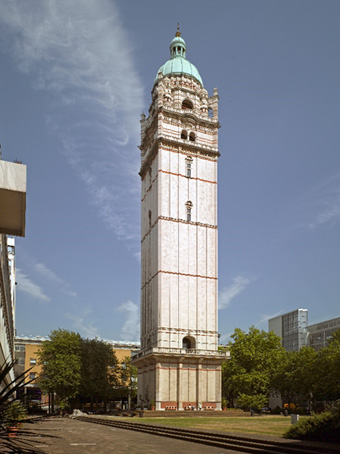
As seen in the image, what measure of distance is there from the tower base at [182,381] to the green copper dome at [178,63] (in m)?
42.7

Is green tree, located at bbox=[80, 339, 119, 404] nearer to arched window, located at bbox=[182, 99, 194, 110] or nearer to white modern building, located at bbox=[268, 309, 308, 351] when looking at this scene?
arched window, located at bbox=[182, 99, 194, 110]

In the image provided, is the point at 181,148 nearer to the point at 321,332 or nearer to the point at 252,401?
the point at 252,401

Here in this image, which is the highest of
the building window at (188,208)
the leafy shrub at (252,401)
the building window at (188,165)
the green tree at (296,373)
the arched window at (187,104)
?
the arched window at (187,104)

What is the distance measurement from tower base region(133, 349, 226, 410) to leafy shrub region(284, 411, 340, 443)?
38.7m

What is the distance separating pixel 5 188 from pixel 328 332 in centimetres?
12771

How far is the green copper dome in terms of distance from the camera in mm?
77812

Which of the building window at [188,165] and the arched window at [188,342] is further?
the building window at [188,165]

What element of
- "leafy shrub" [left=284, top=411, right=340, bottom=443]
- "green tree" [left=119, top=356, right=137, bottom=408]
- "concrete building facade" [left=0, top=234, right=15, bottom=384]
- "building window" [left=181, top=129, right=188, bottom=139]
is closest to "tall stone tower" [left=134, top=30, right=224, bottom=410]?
"building window" [left=181, top=129, right=188, bottom=139]

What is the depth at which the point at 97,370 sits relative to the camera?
72.8 meters

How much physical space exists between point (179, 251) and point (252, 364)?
1991 centimetres

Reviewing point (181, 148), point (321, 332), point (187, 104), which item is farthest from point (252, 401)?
point (321, 332)

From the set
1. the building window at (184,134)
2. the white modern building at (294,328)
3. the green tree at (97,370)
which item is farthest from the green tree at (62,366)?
the white modern building at (294,328)

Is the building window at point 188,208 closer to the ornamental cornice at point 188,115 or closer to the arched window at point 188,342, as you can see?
the ornamental cornice at point 188,115

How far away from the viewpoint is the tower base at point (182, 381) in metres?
60.9
